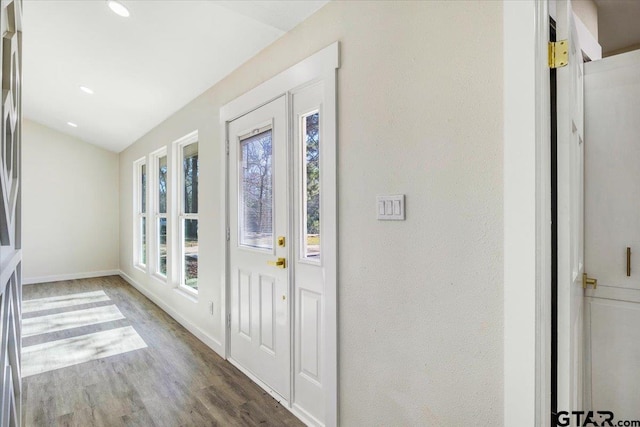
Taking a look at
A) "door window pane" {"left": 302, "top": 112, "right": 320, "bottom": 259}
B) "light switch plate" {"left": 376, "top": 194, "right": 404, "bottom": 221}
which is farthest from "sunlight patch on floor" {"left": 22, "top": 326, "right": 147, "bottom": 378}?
"light switch plate" {"left": 376, "top": 194, "right": 404, "bottom": 221}

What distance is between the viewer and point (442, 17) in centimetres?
131

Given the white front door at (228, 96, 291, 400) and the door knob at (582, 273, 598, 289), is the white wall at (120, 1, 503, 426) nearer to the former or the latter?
the white front door at (228, 96, 291, 400)

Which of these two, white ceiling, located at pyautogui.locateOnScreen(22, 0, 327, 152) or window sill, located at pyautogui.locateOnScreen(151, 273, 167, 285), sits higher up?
white ceiling, located at pyautogui.locateOnScreen(22, 0, 327, 152)

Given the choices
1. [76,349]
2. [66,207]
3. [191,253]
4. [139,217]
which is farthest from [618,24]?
[66,207]

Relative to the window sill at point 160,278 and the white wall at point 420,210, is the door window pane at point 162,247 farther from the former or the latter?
the white wall at point 420,210

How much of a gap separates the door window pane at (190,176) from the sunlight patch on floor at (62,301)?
2.32m

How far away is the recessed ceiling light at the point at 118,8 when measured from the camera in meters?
2.25

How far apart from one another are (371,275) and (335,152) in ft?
2.13

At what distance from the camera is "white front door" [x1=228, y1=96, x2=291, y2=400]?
2.25 m

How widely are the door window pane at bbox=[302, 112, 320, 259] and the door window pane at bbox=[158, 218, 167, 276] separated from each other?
3365mm

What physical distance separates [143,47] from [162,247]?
2948 millimetres

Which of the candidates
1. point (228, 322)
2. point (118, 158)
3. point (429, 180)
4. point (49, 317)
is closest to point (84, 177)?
point (118, 158)

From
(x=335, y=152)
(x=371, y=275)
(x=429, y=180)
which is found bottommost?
(x=371, y=275)

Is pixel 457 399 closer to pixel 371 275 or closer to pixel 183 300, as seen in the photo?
pixel 371 275
